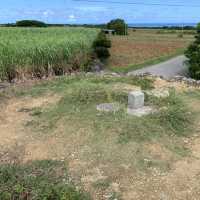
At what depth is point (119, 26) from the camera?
1014 inches

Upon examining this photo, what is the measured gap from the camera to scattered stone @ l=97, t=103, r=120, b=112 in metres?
5.68

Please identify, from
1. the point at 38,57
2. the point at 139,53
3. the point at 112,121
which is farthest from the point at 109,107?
the point at 139,53

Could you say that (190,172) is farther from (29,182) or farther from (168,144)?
(29,182)

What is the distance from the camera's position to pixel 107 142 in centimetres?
465

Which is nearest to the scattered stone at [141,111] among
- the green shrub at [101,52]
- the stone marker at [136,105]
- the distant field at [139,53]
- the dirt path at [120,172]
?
the stone marker at [136,105]

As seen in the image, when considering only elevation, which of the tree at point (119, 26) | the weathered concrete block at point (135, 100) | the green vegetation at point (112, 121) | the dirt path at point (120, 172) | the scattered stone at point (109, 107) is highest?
the tree at point (119, 26)

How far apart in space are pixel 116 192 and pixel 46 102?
3207 mm

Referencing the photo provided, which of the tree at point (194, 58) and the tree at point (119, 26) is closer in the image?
the tree at point (194, 58)

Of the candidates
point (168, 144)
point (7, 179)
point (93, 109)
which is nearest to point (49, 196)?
point (7, 179)

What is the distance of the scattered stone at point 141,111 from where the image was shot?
551 cm

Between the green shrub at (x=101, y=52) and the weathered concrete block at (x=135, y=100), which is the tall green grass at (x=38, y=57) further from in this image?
the weathered concrete block at (x=135, y=100)

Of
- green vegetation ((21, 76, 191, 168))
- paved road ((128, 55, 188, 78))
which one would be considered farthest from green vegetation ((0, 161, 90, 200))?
paved road ((128, 55, 188, 78))

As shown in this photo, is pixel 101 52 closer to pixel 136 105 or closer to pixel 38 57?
pixel 38 57

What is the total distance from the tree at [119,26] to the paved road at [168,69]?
10835mm
